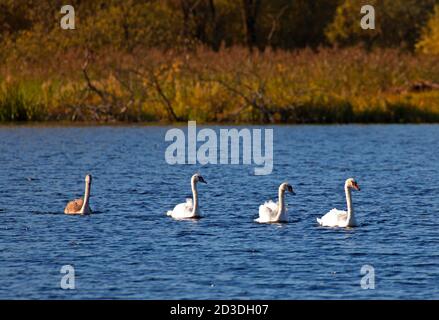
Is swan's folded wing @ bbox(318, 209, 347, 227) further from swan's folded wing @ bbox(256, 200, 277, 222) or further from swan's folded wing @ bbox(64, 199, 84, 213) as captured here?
swan's folded wing @ bbox(64, 199, 84, 213)

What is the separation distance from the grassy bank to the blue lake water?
6.16 m

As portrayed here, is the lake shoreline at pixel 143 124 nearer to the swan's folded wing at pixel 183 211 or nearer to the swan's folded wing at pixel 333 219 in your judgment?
the swan's folded wing at pixel 183 211

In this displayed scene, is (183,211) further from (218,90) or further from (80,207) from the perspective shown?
(218,90)

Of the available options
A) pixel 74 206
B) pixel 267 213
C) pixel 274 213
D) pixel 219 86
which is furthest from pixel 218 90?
pixel 267 213

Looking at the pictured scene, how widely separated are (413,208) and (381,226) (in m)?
2.60

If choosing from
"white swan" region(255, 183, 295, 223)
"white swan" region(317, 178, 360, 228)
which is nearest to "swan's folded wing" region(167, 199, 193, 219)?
"white swan" region(255, 183, 295, 223)

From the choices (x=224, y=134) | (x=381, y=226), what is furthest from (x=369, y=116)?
(x=381, y=226)

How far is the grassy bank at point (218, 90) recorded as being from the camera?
151ft

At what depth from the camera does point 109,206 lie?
26797 mm

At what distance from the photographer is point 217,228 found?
23.5 meters

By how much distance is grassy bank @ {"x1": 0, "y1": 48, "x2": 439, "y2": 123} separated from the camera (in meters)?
45.9

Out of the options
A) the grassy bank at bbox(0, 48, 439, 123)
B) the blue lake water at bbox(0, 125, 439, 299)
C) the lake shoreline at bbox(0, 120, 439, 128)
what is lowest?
the blue lake water at bbox(0, 125, 439, 299)

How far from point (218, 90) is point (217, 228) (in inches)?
901
